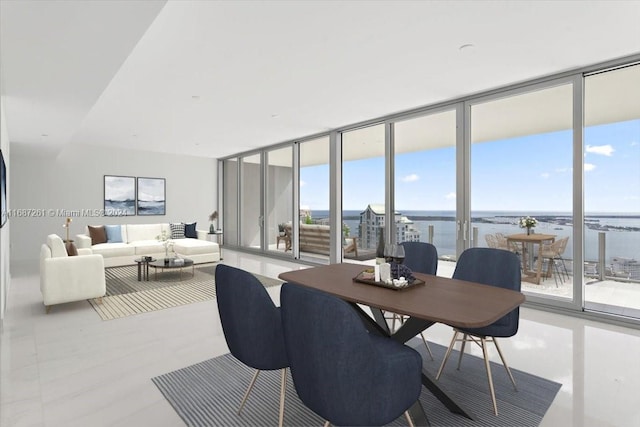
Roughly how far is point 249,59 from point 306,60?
1.91 ft

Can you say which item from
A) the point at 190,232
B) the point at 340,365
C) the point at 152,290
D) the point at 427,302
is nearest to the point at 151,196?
the point at 190,232

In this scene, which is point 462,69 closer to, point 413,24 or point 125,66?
point 413,24

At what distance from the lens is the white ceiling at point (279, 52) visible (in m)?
2.55

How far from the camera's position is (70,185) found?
26.4ft

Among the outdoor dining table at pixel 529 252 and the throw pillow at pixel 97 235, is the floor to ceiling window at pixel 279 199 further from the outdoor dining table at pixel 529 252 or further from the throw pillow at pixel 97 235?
the outdoor dining table at pixel 529 252

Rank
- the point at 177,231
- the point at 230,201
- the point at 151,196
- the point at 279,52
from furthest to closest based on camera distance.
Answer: the point at 230,201
the point at 151,196
the point at 177,231
the point at 279,52

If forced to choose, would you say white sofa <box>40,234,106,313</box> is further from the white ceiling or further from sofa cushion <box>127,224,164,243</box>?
sofa cushion <box>127,224,164,243</box>

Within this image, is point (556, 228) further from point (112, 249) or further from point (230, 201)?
point (230, 201)

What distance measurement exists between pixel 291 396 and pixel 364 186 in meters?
4.52

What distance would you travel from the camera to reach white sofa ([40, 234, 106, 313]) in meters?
3.95

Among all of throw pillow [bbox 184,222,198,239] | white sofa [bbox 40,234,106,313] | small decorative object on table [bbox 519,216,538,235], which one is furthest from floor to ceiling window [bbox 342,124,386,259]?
white sofa [bbox 40,234,106,313]

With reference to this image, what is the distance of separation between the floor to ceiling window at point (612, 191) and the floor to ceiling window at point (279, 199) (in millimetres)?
5485

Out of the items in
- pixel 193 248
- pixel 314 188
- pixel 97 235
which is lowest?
pixel 193 248

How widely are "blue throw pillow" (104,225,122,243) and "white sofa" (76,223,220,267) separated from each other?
0.38 ft
